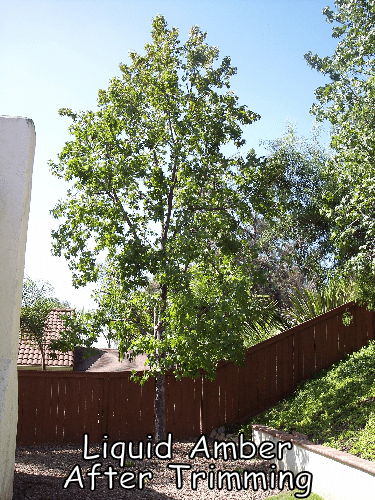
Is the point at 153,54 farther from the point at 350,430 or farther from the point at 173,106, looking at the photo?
the point at 350,430

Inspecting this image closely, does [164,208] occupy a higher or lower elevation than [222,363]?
higher

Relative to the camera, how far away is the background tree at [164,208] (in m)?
8.80

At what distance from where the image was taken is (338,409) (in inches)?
331

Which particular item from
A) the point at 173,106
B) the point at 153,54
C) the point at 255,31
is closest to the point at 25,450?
the point at 173,106

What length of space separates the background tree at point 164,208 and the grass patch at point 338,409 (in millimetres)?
1509

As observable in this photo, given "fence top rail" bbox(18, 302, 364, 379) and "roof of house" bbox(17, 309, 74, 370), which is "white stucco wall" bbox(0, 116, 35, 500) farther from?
"roof of house" bbox(17, 309, 74, 370)

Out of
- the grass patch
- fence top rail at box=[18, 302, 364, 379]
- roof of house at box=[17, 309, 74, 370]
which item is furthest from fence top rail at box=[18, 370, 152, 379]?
roof of house at box=[17, 309, 74, 370]

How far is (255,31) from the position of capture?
36.1 ft

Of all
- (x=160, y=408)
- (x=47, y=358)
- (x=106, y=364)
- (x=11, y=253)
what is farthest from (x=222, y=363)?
(x=106, y=364)

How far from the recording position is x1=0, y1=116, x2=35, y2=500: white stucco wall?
5418mm

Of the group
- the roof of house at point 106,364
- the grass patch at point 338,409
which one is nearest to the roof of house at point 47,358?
the roof of house at point 106,364

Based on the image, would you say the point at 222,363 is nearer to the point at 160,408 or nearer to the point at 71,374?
the point at 160,408

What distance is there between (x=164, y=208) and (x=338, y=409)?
15.2ft

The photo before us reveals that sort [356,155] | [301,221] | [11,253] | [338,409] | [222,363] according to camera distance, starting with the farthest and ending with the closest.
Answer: [301,221], [222,363], [356,155], [338,409], [11,253]
